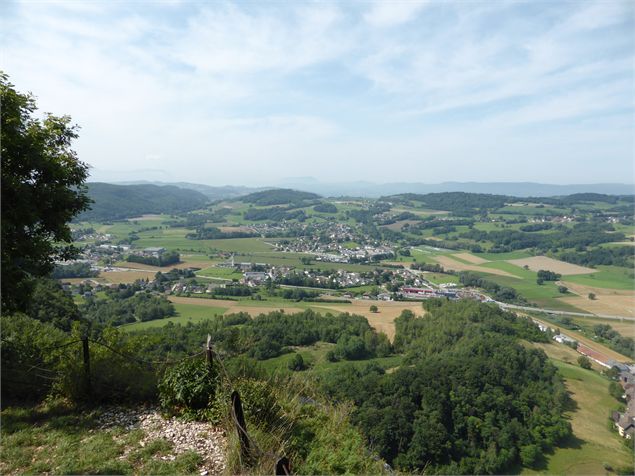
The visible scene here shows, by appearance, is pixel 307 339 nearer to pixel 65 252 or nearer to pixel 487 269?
pixel 65 252

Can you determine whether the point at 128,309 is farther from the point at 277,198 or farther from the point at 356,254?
the point at 277,198

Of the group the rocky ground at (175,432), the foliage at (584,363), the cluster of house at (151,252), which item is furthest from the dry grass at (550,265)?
the rocky ground at (175,432)

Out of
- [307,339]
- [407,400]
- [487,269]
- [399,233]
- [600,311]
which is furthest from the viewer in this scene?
[399,233]

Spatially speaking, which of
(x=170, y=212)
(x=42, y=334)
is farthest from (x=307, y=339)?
(x=170, y=212)

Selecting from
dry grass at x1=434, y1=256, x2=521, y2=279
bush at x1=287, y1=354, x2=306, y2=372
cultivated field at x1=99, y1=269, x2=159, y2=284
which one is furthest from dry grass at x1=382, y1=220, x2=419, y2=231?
bush at x1=287, y1=354, x2=306, y2=372

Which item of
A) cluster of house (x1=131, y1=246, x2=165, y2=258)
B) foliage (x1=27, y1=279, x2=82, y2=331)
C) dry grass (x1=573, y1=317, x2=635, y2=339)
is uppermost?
foliage (x1=27, y1=279, x2=82, y2=331)

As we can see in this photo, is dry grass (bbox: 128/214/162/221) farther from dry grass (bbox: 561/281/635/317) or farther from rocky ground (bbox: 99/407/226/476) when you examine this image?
rocky ground (bbox: 99/407/226/476)
